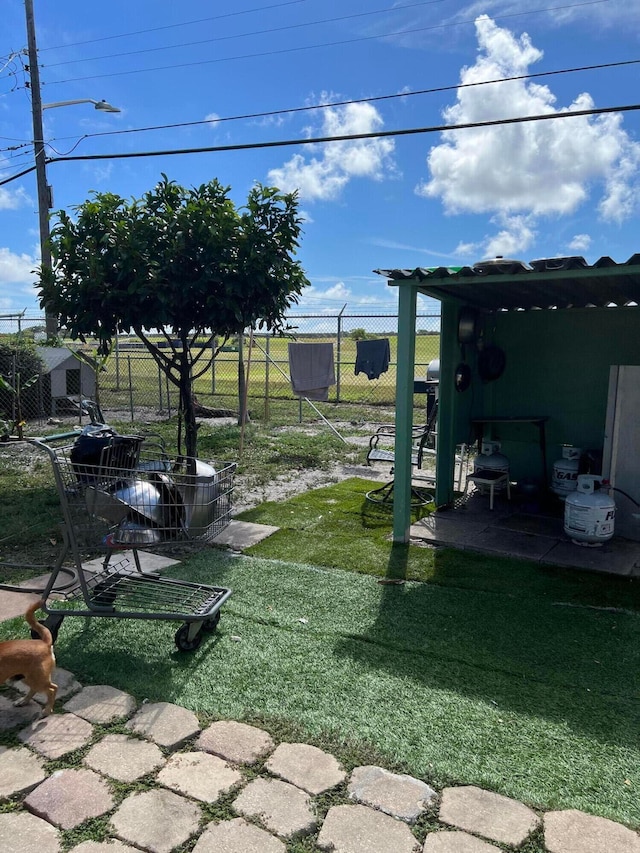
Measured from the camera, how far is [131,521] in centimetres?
332

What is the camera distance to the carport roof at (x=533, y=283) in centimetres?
400

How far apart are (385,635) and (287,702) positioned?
0.85m

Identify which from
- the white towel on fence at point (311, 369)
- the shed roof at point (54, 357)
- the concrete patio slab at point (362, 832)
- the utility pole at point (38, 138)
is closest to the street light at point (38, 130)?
the utility pole at point (38, 138)

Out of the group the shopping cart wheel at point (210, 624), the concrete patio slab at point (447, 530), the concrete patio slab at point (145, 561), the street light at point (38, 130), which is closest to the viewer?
the shopping cart wheel at point (210, 624)

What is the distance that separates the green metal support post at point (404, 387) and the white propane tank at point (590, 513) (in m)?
1.36

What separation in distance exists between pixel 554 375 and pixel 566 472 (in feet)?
3.82

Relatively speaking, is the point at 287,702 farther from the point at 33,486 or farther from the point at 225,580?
the point at 33,486

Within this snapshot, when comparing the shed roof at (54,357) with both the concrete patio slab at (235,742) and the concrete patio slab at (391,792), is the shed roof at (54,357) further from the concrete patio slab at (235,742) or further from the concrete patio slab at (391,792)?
the concrete patio slab at (391,792)

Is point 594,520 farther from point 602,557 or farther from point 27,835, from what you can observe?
point 27,835

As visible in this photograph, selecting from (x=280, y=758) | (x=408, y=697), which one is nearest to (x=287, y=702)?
(x=280, y=758)

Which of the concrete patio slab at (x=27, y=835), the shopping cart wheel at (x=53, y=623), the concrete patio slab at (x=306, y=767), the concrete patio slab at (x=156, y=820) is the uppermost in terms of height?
the shopping cart wheel at (x=53, y=623)

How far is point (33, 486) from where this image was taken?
22.9ft

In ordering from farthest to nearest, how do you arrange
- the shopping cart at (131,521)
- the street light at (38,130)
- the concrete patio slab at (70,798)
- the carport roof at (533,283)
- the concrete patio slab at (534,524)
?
the street light at (38,130) < the concrete patio slab at (534,524) < the carport roof at (533,283) < the shopping cart at (131,521) < the concrete patio slab at (70,798)

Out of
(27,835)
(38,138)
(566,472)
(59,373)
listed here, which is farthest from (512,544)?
(38,138)
